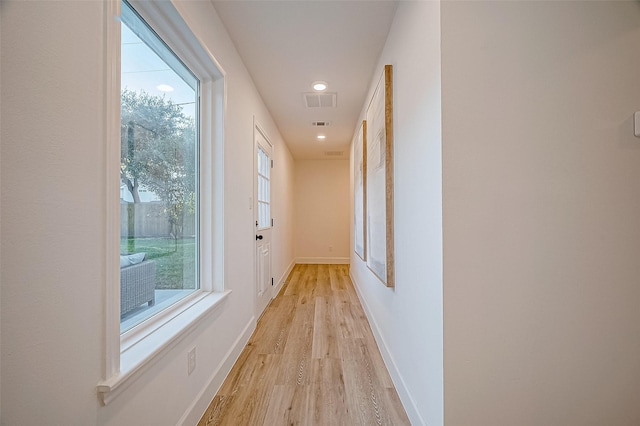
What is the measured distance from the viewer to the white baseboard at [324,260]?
6.50 m

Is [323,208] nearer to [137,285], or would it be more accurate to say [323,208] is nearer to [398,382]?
[398,382]

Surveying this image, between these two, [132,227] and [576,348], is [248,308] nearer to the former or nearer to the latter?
[132,227]

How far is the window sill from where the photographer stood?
0.93 meters

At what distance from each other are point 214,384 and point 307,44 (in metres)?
2.43

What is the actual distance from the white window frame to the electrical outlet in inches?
5.7

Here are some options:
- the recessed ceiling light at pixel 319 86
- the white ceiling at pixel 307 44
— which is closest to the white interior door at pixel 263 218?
the white ceiling at pixel 307 44

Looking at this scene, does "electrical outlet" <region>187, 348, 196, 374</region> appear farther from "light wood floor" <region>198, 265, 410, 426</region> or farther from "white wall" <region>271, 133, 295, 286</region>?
"white wall" <region>271, 133, 295, 286</region>

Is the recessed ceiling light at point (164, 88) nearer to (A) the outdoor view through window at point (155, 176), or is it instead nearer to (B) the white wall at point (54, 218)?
(A) the outdoor view through window at point (155, 176)

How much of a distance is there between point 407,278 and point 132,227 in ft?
4.45

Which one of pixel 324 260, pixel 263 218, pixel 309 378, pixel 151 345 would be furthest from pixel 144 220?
pixel 324 260

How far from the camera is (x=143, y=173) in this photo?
132 cm

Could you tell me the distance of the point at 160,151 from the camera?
4.80 ft

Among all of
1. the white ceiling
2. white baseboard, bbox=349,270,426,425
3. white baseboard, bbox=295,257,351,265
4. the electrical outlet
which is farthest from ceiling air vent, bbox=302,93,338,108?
white baseboard, bbox=295,257,351,265

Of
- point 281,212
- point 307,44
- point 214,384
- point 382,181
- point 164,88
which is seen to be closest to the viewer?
point 164,88
